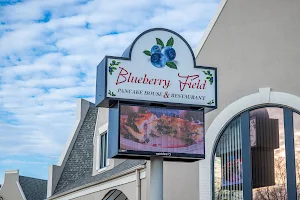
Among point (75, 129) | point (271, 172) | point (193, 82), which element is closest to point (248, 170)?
point (271, 172)

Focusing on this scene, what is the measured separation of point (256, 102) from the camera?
17.2m

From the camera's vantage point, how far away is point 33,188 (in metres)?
42.8

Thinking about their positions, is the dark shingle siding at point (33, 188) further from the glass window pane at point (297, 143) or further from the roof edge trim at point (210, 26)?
the glass window pane at point (297, 143)

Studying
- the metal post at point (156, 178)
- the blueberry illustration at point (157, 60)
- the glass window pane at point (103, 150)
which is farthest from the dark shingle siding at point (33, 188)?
the blueberry illustration at point (157, 60)

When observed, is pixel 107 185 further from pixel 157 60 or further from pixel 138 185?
pixel 157 60

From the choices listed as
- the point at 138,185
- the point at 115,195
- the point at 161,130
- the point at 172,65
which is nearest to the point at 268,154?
the point at 161,130

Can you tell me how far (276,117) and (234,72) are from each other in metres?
2.02

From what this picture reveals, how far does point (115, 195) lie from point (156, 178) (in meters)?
8.64

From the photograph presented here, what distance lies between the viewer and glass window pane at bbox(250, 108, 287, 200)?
16469 mm

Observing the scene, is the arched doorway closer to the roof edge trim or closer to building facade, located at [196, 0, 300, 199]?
building facade, located at [196, 0, 300, 199]

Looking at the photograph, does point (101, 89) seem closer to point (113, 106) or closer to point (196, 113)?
point (113, 106)

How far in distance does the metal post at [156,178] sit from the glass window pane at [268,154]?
10.3ft

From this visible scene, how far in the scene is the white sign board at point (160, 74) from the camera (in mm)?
14602

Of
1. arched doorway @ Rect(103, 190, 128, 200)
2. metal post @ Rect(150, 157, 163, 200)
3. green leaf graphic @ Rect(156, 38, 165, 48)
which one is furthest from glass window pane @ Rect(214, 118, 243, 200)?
arched doorway @ Rect(103, 190, 128, 200)
